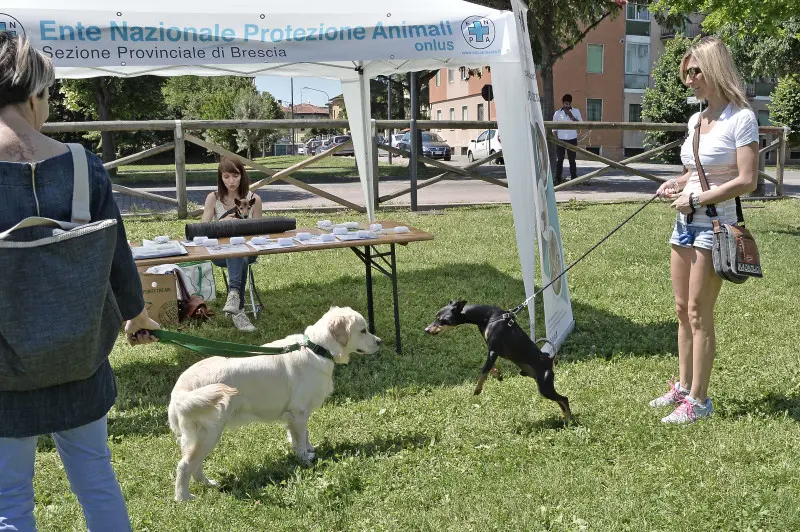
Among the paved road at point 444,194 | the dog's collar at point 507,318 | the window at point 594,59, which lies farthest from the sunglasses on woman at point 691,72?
the window at point 594,59

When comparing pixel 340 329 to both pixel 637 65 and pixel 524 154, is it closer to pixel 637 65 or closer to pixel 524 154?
pixel 524 154

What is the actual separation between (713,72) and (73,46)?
3.82 m

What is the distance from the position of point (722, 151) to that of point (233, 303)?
400cm

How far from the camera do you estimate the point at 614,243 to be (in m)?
9.29

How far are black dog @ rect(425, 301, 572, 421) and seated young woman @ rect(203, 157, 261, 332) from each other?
264cm

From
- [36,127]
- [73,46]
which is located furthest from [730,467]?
[73,46]

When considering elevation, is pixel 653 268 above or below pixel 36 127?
below

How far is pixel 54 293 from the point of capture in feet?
6.30

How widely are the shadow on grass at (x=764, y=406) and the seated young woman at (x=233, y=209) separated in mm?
3708

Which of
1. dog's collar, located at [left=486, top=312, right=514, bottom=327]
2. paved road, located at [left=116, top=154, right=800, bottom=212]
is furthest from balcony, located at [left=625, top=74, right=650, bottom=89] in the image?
dog's collar, located at [left=486, top=312, right=514, bottom=327]

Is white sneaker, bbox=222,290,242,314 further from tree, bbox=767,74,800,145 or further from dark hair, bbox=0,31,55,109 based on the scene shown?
tree, bbox=767,74,800,145

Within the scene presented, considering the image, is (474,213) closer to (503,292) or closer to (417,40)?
(503,292)

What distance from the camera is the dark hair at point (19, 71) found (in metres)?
1.97

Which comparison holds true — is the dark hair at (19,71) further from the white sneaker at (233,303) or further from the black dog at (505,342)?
the white sneaker at (233,303)
